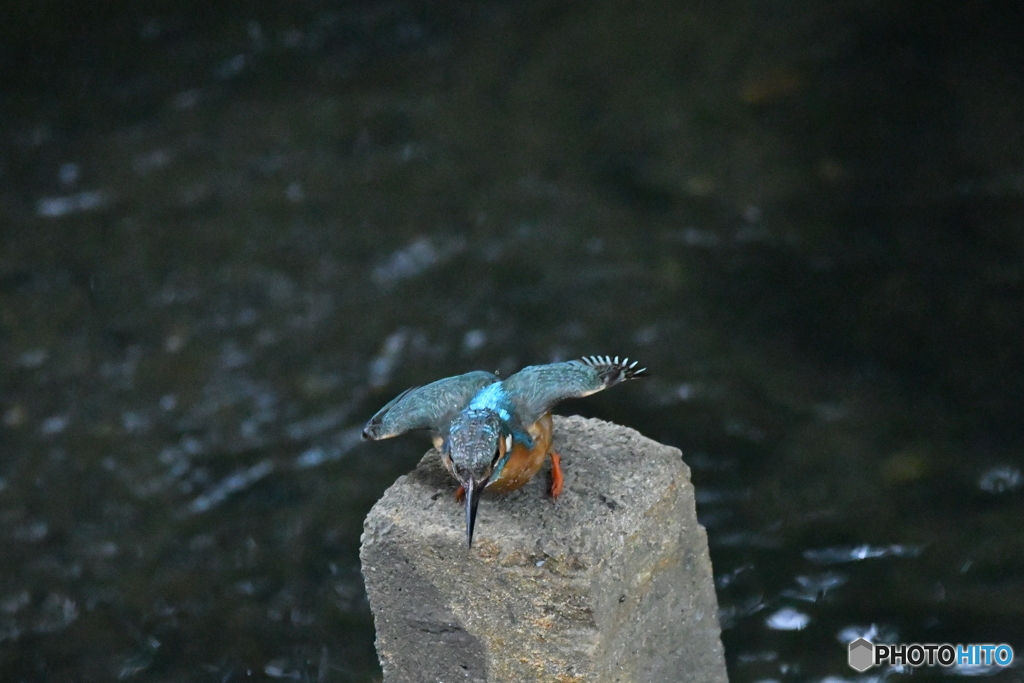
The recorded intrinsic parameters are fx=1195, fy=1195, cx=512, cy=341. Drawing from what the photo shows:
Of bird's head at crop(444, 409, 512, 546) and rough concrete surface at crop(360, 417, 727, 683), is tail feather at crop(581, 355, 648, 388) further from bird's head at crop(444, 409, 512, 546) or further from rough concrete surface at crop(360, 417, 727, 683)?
bird's head at crop(444, 409, 512, 546)

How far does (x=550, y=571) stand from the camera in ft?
9.72

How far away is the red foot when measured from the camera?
3084mm

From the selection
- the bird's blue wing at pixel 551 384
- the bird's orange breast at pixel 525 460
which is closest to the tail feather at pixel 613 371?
the bird's blue wing at pixel 551 384

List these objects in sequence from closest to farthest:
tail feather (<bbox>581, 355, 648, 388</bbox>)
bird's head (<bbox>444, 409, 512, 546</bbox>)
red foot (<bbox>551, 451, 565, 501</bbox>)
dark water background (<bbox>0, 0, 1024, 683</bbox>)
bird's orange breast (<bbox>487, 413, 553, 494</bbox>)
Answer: bird's head (<bbox>444, 409, 512, 546</bbox>) → bird's orange breast (<bbox>487, 413, 553, 494</bbox>) → red foot (<bbox>551, 451, 565, 501</bbox>) → tail feather (<bbox>581, 355, 648, 388</bbox>) → dark water background (<bbox>0, 0, 1024, 683</bbox>)

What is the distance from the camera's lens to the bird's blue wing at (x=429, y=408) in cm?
310

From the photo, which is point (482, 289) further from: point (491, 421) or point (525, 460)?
point (491, 421)

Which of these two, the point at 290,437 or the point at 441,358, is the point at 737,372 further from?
the point at 290,437

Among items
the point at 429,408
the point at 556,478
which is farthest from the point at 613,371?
the point at 429,408

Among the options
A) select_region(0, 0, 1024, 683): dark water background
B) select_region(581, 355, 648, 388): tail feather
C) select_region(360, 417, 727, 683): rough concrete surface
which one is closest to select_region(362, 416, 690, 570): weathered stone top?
select_region(360, 417, 727, 683): rough concrete surface

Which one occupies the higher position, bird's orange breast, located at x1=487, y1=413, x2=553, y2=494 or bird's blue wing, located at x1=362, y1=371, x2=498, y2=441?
bird's blue wing, located at x1=362, y1=371, x2=498, y2=441

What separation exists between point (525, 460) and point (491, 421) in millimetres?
211

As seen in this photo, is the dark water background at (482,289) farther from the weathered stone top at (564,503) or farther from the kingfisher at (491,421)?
the kingfisher at (491,421)

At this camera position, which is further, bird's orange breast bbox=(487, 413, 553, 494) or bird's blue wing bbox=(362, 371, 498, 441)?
bird's blue wing bbox=(362, 371, 498, 441)

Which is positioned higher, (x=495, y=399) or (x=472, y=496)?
(x=495, y=399)
